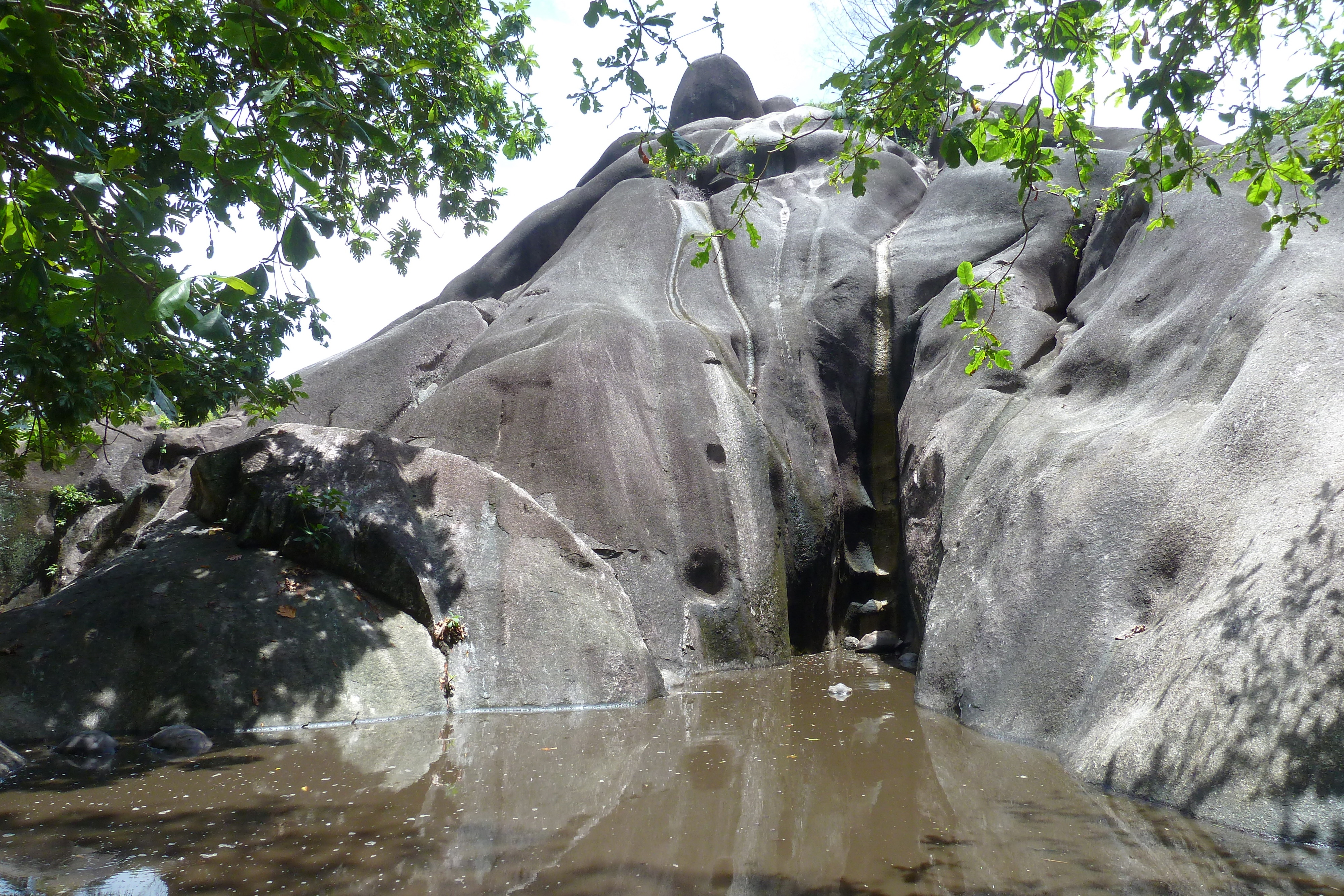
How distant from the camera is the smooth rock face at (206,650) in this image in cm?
538

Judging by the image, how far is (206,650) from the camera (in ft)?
18.9

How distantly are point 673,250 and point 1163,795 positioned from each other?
11.3 metres

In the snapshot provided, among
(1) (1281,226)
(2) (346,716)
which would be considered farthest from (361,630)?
(1) (1281,226)

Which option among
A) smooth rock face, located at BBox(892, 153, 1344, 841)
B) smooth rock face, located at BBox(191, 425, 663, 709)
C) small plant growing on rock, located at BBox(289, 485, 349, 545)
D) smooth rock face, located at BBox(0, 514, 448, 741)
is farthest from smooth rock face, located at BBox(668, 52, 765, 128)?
smooth rock face, located at BBox(0, 514, 448, 741)

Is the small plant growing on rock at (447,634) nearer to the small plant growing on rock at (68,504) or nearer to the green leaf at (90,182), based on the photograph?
the green leaf at (90,182)

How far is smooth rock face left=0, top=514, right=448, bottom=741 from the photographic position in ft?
17.6

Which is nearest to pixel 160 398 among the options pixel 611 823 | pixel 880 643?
pixel 611 823

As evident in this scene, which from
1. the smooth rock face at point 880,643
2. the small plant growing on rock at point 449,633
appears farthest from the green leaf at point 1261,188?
the smooth rock face at point 880,643

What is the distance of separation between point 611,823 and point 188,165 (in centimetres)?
648

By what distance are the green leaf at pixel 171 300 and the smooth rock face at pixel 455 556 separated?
5.04 m

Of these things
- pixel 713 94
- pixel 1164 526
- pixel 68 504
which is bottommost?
pixel 1164 526

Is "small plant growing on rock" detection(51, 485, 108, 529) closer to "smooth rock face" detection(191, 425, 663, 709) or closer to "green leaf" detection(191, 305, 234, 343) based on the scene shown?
"smooth rock face" detection(191, 425, 663, 709)

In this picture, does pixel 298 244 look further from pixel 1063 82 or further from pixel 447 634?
pixel 447 634

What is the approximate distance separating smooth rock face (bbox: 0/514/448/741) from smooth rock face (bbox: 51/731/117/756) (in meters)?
0.46
